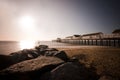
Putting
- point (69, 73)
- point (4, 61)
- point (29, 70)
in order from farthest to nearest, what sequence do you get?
point (4, 61), point (29, 70), point (69, 73)

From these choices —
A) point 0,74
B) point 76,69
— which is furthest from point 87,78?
point 0,74

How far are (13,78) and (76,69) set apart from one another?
3.40 metres

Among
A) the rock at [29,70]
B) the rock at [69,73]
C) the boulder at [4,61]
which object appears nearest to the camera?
the rock at [69,73]

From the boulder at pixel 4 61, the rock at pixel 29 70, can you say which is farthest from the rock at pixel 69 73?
the boulder at pixel 4 61

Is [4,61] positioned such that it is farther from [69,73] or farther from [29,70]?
[69,73]

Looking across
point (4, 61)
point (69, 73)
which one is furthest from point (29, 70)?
point (4, 61)

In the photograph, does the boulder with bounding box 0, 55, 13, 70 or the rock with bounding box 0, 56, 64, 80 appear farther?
the boulder with bounding box 0, 55, 13, 70

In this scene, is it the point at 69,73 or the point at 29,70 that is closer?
the point at 69,73

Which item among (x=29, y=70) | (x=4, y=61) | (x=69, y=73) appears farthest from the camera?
(x=4, y=61)

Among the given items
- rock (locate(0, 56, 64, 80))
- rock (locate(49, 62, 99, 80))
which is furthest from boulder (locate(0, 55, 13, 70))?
rock (locate(49, 62, 99, 80))

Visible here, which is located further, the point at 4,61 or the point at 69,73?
the point at 4,61

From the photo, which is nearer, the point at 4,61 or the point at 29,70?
the point at 29,70

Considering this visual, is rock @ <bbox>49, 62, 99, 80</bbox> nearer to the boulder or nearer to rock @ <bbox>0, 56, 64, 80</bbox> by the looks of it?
rock @ <bbox>0, 56, 64, 80</bbox>

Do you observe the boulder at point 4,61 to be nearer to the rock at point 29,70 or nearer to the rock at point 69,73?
the rock at point 29,70
